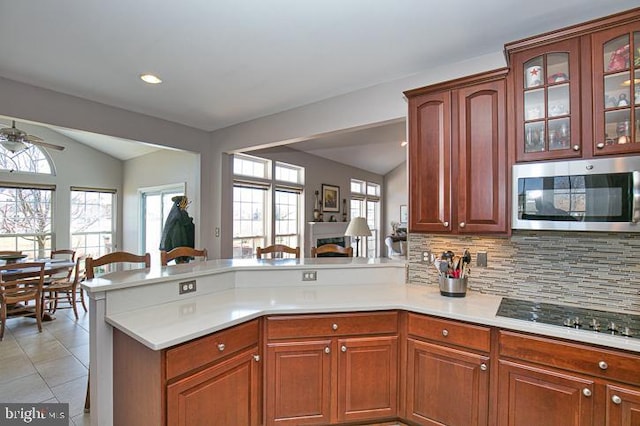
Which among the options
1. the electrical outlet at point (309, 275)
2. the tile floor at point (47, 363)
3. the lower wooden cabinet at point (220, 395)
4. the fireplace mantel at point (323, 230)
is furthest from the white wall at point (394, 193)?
the lower wooden cabinet at point (220, 395)

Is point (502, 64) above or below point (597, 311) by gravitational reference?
above

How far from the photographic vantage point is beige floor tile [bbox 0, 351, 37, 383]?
2814 mm

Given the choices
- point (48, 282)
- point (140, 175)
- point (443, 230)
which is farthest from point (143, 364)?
point (140, 175)

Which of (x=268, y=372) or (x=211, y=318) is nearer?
(x=211, y=318)

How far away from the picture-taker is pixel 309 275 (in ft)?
8.45

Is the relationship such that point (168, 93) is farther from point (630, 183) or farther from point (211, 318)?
point (630, 183)

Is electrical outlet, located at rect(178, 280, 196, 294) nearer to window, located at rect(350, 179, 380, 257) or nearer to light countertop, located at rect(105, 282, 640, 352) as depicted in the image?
light countertop, located at rect(105, 282, 640, 352)

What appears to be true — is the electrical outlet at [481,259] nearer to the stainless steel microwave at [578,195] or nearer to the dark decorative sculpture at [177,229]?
the stainless steel microwave at [578,195]

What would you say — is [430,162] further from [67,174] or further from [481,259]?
[67,174]

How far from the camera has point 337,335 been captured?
202 cm

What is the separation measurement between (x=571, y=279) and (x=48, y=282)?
241 inches

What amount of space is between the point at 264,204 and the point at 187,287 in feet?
11.7

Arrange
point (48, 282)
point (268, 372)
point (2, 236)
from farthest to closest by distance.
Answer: point (2, 236)
point (48, 282)
point (268, 372)

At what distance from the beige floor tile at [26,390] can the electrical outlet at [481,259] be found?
3553 mm
